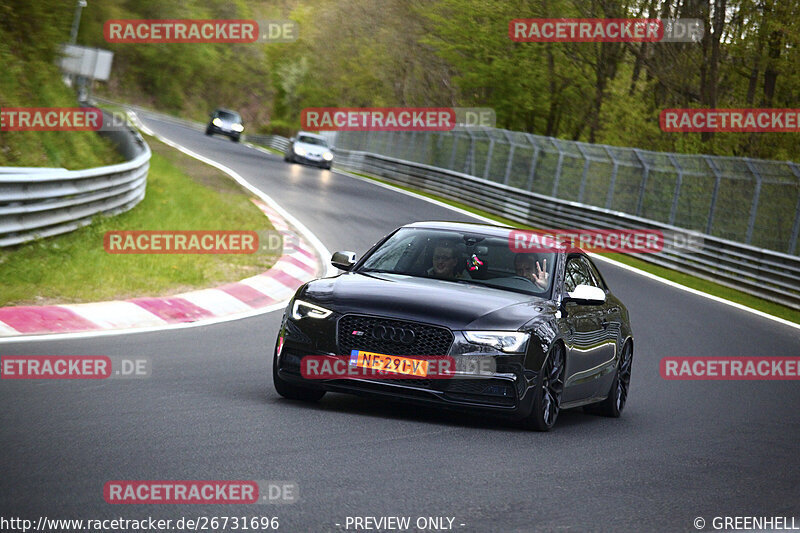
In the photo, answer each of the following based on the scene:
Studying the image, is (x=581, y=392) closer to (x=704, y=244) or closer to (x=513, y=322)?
(x=513, y=322)

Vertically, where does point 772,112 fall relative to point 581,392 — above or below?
above

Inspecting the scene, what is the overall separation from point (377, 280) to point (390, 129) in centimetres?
4475

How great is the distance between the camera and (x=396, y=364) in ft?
25.1

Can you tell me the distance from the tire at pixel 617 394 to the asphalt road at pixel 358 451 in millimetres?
136

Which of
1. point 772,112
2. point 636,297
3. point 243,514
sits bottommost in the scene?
point 636,297

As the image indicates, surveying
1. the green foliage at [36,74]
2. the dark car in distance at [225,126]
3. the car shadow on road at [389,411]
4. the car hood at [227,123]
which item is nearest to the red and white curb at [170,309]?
the car shadow on road at [389,411]

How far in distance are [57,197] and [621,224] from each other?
18.6 meters

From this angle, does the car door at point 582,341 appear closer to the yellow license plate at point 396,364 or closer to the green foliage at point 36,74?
the yellow license plate at point 396,364

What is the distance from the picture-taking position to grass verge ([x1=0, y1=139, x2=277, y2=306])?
12328 millimetres

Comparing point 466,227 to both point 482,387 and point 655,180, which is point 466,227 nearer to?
point 482,387

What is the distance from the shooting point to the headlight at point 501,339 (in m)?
7.66

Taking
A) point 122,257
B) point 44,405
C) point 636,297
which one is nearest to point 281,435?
point 44,405

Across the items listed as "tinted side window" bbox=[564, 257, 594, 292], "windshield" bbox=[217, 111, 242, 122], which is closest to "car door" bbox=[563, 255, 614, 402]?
"tinted side window" bbox=[564, 257, 594, 292]

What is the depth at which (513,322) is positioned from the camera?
7801mm
